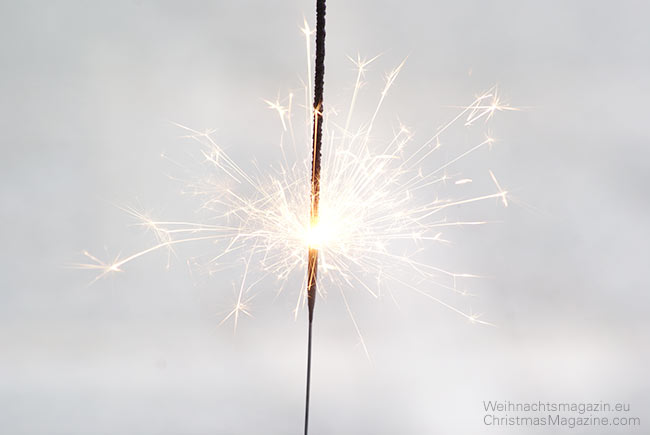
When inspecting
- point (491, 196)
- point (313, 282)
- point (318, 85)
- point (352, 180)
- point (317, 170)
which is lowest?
point (313, 282)

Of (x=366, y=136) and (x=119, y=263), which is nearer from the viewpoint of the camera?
(x=366, y=136)

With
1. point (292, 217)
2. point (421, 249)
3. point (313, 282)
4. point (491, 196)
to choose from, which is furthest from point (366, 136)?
point (313, 282)

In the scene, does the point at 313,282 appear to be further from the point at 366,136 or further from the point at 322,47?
the point at 366,136

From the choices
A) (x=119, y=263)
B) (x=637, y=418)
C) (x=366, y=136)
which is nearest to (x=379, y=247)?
(x=366, y=136)

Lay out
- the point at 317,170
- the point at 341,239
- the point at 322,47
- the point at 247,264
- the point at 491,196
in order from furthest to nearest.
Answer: the point at 491,196, the point at 247,264, the point at 341,239, the point at 317,170, the point at 322,47

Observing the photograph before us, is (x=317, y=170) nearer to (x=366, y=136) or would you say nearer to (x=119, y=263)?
(x=366, y=136)

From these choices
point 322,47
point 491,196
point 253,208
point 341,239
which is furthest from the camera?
point 491,196

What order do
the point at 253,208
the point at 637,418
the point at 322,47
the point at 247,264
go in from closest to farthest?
the point at 322,47 < the point at 253,208 < the point at 247,264 < the point at 637,418

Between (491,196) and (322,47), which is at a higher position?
(491,196)

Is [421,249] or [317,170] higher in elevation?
[421,249]
